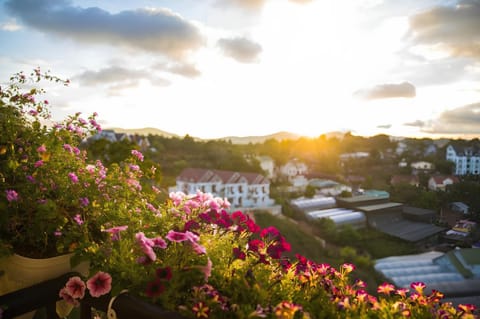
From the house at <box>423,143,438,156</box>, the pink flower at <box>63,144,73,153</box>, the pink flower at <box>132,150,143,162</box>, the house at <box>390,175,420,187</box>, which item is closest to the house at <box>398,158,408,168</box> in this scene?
the house at <box>390,175,420,187</box>

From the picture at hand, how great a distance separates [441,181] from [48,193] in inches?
544

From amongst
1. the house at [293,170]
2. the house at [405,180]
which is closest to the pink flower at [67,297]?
the house at [405,180]

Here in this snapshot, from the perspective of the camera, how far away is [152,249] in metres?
0.82

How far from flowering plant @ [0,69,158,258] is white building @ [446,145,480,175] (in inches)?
550

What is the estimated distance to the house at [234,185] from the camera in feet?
57.5

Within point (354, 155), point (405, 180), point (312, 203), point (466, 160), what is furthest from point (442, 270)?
point (354, 155)

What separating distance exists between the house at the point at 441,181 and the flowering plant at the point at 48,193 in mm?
12922

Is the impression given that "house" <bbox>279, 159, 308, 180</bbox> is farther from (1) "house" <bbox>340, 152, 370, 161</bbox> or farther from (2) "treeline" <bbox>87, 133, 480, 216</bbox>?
(1) "house" <bbox>340, 152, 370, 161</bbox>

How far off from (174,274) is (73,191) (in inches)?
21.9

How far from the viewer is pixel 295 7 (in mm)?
2938

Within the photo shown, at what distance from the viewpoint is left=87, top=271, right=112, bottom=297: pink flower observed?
736mm

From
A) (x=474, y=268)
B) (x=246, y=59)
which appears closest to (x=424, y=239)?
(x=474, y=268)

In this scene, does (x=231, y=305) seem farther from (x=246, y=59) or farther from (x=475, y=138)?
(x=475, y=138)

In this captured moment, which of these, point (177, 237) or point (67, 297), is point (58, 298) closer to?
point (67, 297)
